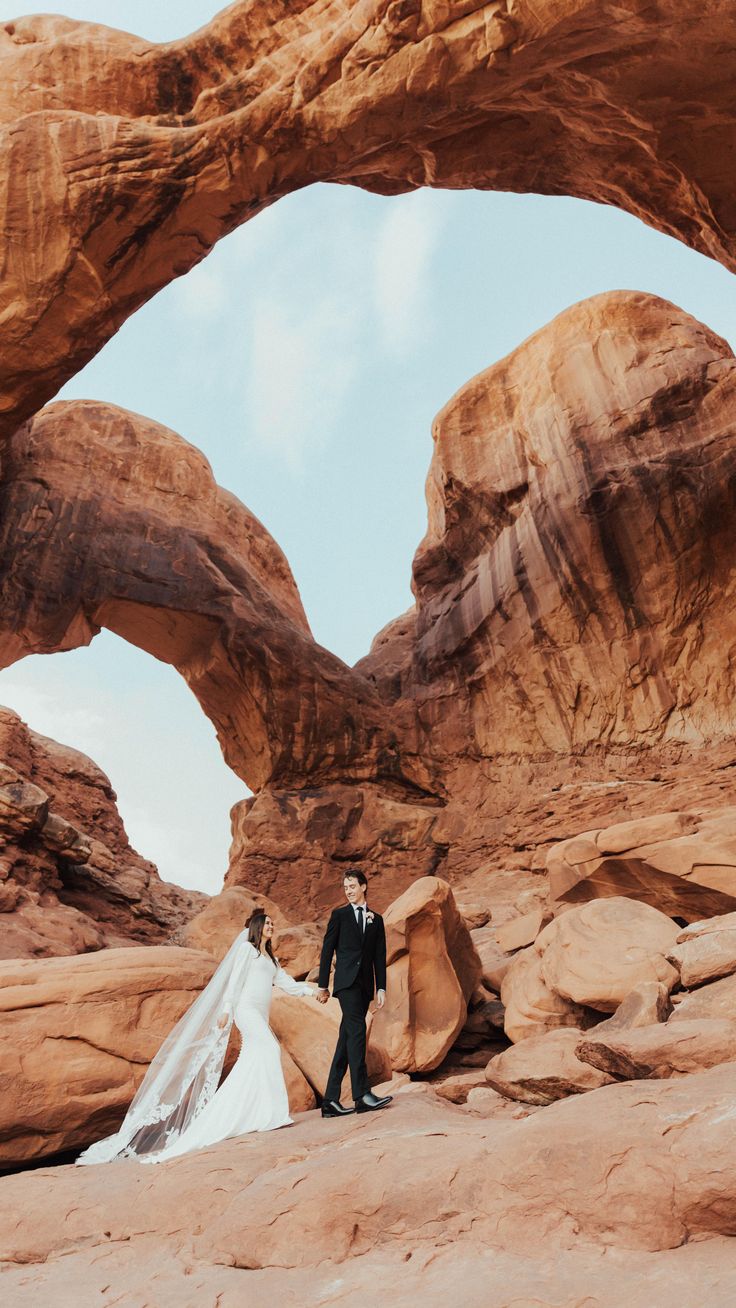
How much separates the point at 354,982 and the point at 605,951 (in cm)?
226

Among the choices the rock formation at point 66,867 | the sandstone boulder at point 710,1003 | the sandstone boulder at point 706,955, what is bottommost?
the sandstone boulder at point 710,1003

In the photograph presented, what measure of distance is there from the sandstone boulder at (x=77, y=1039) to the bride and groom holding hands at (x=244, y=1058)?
0.34 metres

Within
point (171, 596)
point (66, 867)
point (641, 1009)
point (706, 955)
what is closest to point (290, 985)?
point (641, 1009)

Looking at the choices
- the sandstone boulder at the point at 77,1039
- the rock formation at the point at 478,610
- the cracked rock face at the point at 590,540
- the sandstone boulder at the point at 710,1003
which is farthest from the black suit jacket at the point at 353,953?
the cracked rock face at the point at 590,540

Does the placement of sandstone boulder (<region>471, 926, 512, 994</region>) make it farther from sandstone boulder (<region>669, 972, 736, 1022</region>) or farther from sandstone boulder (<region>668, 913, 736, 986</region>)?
sandstone boulder (<region>669, 972, 736, 1022</region>)

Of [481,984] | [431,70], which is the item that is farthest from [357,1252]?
[431,70]

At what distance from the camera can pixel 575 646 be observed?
1750 cm

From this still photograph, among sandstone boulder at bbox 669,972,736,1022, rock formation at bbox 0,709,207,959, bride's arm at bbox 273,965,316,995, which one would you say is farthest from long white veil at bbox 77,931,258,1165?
rock formation at bbox 0,709,207,959

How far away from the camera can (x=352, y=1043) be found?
6238 mm

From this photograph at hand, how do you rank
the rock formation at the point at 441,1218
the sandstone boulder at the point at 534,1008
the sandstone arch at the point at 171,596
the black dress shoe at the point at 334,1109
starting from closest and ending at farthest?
the rock formation at the point at 441,1218 → the black dress shoe at the point at 334,1109 → the sandstone boulder at the point at 534,1008 → the sandstone arch at the point at 171,596

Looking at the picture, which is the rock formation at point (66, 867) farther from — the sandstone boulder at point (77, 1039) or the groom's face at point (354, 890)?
the groom's face at point (354, 890)

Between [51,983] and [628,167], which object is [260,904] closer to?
[51,983]

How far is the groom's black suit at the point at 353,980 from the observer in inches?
245

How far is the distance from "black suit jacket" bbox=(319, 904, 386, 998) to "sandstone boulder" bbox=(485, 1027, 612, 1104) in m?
0.93
